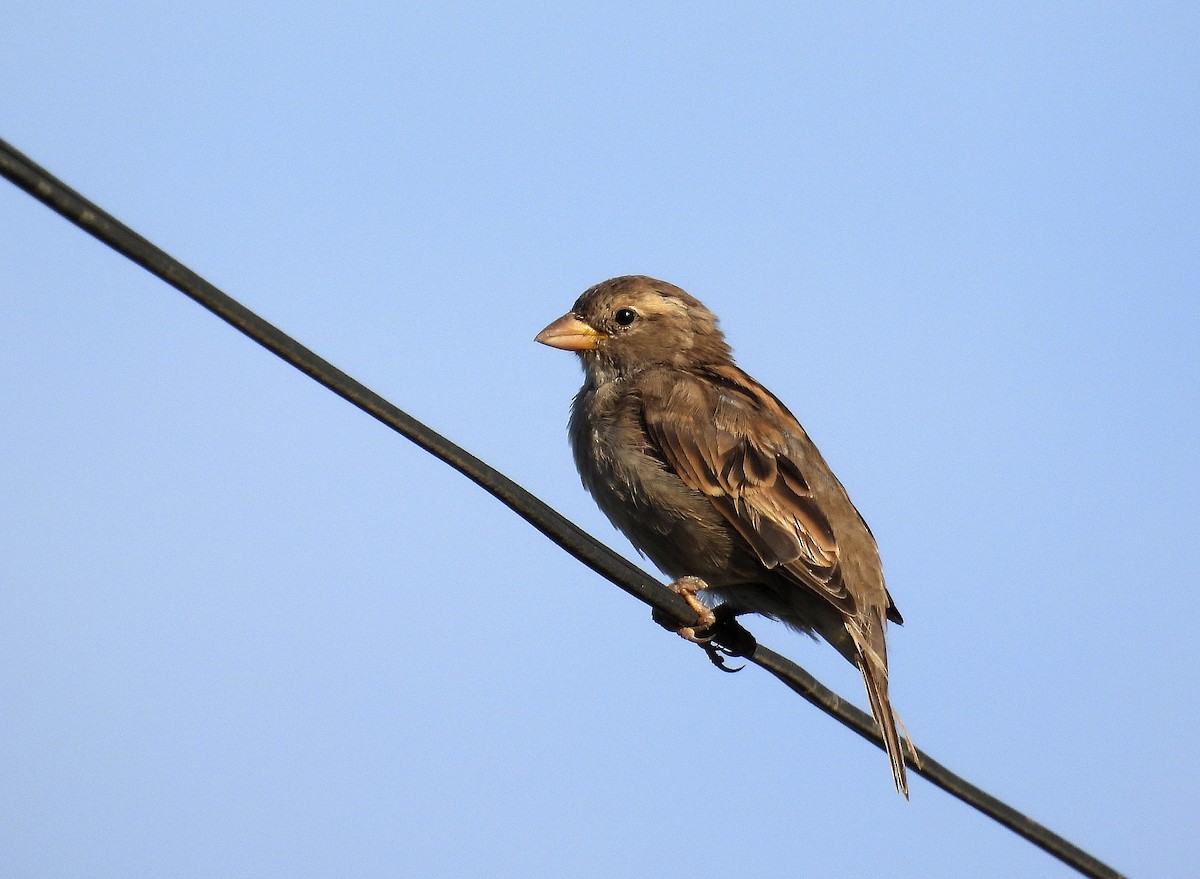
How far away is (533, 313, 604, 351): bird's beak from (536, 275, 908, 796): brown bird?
2.00 feet

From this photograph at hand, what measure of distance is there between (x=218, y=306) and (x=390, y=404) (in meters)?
0.68

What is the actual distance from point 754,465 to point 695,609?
4.15ft

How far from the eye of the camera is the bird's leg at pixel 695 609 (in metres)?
7.01

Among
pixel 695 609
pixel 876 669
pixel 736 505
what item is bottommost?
pixel 695 609

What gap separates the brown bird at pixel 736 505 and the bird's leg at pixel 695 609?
0.03ft

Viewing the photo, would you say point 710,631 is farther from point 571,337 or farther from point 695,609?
point 571,337

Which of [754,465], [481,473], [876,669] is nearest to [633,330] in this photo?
[754,465]

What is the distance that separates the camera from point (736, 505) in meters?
7.70

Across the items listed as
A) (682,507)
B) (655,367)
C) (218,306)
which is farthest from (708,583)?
(218,306)

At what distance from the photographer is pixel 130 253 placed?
151 inches

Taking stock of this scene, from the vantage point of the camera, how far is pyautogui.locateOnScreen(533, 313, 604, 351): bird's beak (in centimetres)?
938

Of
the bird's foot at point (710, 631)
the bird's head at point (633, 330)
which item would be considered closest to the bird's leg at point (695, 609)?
the bird's foot at point (710, 631)

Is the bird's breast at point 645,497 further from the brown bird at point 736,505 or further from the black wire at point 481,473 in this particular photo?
the black wire at point 481,473

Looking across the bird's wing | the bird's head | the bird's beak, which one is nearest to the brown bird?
the bird's wing
